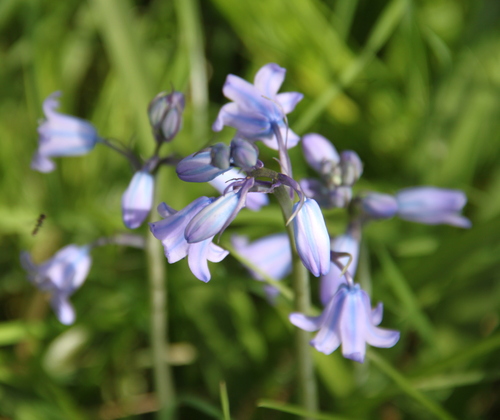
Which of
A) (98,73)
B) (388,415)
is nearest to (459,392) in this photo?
(388,415)

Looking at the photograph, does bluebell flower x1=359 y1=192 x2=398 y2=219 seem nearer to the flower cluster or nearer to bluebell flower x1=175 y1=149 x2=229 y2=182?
the flower cluster

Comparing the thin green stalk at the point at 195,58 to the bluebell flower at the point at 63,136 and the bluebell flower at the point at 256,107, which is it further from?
the bluebell flower at the point at 256,107

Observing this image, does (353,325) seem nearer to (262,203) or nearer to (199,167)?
(262,203)

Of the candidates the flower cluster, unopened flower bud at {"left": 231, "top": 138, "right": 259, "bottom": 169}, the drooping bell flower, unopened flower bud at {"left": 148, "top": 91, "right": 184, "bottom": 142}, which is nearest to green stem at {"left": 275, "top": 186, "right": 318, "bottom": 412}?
the flower cluster

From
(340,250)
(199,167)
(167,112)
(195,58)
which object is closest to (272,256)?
(340,250)

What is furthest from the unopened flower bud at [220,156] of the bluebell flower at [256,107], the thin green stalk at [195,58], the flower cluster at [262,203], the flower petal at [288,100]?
the thin green stalk at [195,58]

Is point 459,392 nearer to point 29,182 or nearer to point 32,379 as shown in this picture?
point 32,379
